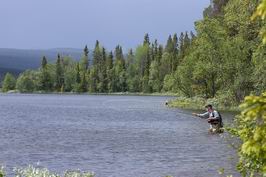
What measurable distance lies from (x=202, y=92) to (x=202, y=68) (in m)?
14.7

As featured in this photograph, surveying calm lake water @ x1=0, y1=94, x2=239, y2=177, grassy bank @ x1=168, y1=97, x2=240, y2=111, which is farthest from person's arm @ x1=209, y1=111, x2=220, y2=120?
grassy bank @ x1=168, y1=97, x2=240, y2=111

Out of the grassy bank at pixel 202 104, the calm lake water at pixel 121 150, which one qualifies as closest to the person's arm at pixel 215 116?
the calm lake water at pixel 121 150

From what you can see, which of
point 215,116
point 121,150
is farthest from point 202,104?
point 121,150

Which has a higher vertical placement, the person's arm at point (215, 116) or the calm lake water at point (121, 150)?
the person's arm at point (215, 116)

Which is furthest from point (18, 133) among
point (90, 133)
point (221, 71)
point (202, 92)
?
point (202, 92)

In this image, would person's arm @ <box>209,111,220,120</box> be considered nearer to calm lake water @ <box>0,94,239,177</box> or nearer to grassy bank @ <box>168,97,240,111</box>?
calm lake water @ <box>0,94,239,177</box>

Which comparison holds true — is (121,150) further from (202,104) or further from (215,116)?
(202,104)

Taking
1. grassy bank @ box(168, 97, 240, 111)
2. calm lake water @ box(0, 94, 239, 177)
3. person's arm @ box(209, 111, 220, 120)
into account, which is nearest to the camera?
calm lake water @ box(0, 94, 239, 177)

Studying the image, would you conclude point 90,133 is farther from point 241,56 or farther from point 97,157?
point 241,56

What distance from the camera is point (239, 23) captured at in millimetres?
63938

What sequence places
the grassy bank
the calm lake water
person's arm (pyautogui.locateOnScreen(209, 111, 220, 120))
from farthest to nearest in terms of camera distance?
1. the grassy bank
2. person's arm (pyautogui.locateOnScreen(209, 111, 220, 120))
3. the calm lake water

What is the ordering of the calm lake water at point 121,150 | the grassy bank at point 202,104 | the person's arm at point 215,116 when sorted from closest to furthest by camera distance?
the calm lake water at point 121,150, the person's arm at point 215,116, the grassy bank at point 202,104

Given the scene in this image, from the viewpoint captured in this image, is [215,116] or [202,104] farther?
[202,104]

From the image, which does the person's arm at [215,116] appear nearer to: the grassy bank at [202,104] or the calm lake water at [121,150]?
the calm lake water at [121,150]
